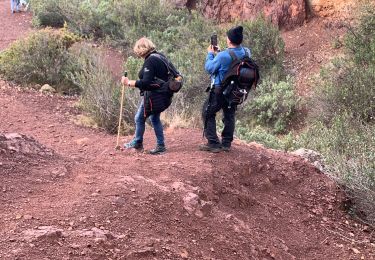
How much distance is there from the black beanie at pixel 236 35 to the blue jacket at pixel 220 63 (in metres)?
0.11

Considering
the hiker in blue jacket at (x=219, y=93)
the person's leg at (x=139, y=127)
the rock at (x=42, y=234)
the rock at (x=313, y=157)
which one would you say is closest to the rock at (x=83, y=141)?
the person's leg at (x=139, y=127)

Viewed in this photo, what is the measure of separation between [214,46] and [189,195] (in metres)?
1.91

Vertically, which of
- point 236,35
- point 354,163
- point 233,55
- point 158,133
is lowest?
point 354,163

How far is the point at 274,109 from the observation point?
12.1 m

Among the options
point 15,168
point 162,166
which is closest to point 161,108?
point 162,166

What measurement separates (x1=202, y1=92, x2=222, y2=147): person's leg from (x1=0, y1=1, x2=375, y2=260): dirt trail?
23 cm

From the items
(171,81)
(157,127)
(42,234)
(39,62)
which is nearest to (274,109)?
(39,62)

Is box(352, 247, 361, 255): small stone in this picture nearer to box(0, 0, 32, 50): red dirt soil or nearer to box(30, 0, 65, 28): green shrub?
box(0, 0, 32, 50): red dirt soil

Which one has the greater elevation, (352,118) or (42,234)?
(42,234)

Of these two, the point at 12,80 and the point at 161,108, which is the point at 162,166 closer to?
the point at 161,108

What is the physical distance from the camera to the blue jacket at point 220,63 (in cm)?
618

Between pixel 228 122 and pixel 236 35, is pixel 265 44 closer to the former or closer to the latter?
pixel 228 122

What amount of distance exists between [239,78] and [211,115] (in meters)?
0.64

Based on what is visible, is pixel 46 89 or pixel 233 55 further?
pixel 46 89
